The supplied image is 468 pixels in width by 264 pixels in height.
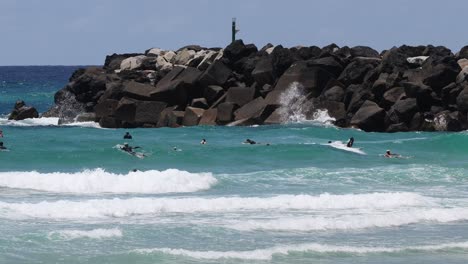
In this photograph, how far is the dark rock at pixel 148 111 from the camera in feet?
164

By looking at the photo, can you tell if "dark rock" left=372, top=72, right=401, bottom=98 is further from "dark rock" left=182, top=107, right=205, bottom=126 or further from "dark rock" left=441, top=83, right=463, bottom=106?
"dark rock" left=182, top=107, right=205, bottom=126

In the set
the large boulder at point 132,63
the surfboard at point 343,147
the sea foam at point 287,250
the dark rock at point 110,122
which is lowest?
the sea foam at point 287,250

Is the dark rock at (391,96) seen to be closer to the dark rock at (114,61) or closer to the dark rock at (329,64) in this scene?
the dark rock at (329,64)

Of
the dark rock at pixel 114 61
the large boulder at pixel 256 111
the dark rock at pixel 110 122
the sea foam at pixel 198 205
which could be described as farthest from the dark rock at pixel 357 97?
the sea foam at pixel 198 205

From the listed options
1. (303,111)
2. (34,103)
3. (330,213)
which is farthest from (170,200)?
(34,103)

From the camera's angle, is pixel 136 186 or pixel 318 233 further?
pixel 136 186

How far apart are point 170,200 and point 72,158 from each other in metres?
13.0

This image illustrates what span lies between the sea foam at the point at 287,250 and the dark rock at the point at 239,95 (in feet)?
99.5

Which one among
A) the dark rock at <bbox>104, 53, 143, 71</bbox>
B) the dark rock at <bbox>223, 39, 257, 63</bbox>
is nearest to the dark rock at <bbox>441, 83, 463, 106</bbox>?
the dark rock at <bbox>223, 39, 257, 63</bbox>

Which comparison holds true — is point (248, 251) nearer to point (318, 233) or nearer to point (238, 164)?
point (318, 233)

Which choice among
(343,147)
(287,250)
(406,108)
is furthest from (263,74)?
(287,250)

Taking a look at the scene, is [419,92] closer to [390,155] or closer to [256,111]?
[256,111]

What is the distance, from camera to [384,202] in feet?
81.3

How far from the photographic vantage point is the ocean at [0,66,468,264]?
1834cm
